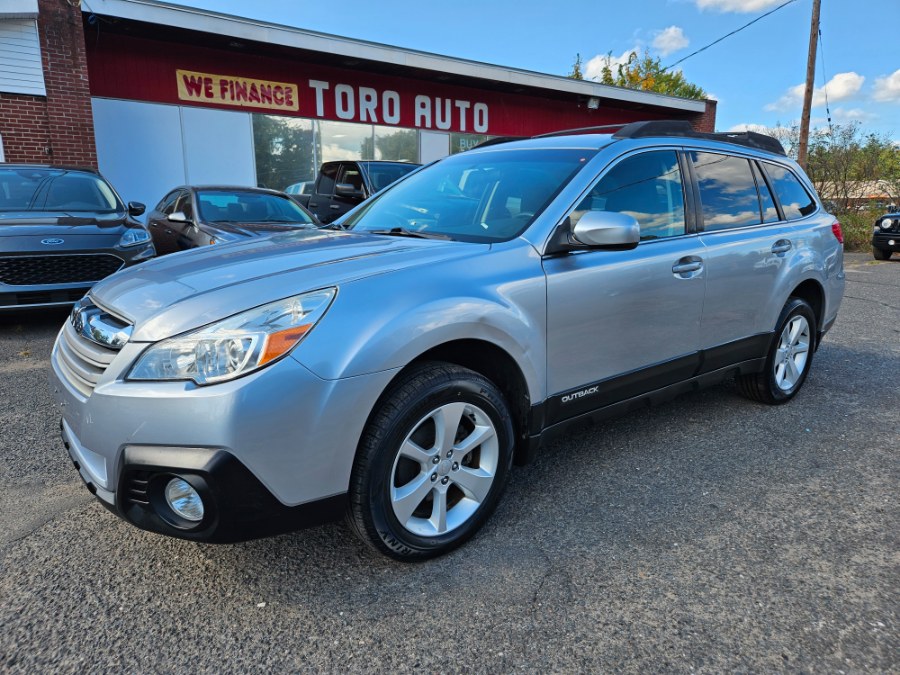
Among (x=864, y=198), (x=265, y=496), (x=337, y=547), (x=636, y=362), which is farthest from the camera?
(x=864, y=198)

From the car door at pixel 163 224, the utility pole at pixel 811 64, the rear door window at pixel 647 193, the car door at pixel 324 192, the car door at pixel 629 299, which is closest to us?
the car door at pixel 629 299

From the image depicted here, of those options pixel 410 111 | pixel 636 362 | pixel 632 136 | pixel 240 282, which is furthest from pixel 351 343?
pixel 410 111

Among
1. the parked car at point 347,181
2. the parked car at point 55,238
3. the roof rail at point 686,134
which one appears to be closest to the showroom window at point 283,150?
the parked car at point 347,181

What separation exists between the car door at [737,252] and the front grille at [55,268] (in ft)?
17.0

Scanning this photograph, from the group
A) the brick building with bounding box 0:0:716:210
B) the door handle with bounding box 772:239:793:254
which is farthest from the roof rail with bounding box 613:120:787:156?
the brick building with bounding box 0:0:716:210

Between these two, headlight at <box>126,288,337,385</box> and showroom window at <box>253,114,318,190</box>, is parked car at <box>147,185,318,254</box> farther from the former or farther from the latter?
showroom window at <box>253,114,318,190</box>

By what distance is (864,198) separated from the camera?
20812mm

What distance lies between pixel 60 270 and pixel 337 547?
15.2 feet

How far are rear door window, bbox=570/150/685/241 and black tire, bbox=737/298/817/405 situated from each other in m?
1.26

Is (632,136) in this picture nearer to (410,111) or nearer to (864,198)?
(410,111)

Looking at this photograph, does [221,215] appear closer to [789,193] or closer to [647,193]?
[647,193]

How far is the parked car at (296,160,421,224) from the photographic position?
396 inches

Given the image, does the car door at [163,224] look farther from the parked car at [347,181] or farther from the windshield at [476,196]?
the windshield at [476,196]

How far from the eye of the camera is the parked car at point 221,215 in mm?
6887
